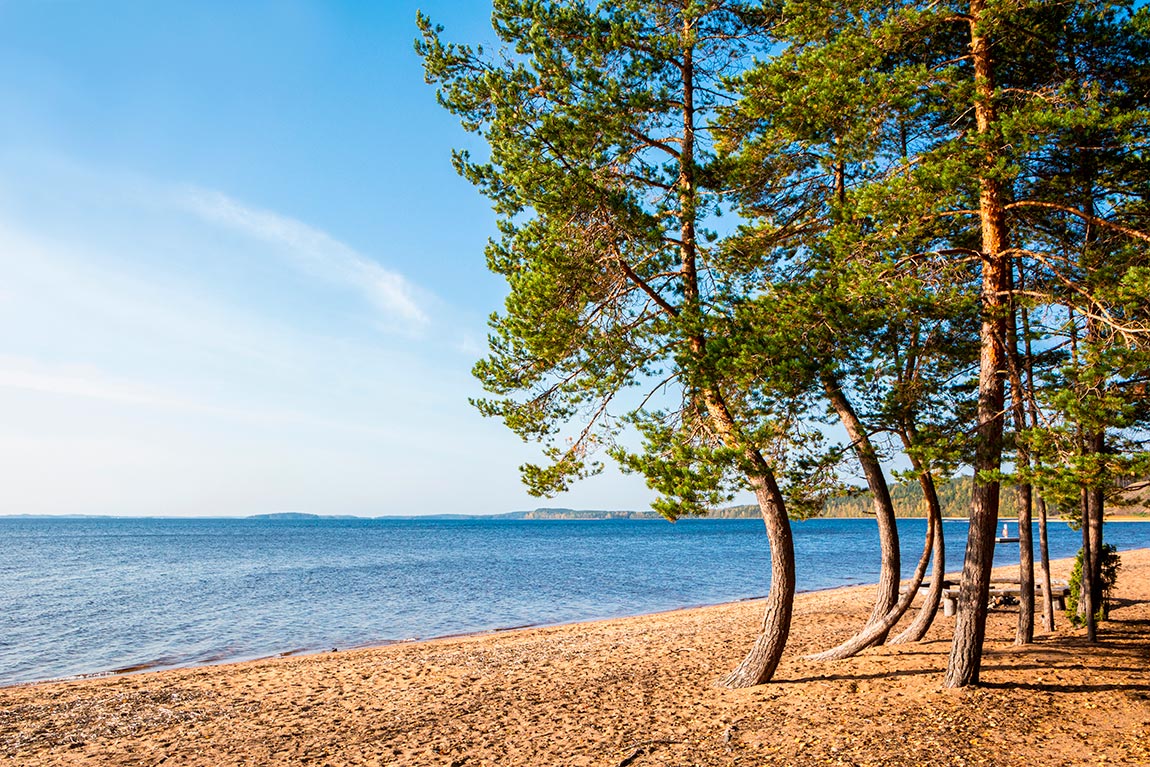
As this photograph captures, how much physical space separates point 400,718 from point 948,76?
9782 mm

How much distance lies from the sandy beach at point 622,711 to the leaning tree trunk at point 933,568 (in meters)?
0.31

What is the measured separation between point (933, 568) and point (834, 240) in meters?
6.17

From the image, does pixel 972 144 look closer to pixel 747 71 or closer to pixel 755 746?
pixel 747 71

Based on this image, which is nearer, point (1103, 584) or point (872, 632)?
point (872, 632)

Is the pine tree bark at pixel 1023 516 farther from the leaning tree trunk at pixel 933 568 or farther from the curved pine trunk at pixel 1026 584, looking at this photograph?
the leaning tree trunk at pixel 933 568

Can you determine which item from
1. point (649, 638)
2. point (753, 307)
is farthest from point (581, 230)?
point (649, 638)

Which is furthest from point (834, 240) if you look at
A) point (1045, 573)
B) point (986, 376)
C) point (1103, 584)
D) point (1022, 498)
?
point (1103, 584)

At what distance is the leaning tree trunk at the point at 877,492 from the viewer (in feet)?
28.3

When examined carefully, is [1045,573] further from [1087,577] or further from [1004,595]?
[1004,595]

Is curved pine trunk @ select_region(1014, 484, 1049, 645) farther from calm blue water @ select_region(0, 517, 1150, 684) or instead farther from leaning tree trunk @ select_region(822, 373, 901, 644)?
calm blue water @ select_region(0, 517, 1150, 684)

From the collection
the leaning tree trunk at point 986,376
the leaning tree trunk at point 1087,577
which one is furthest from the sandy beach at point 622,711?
the leaning tree trunk at point 986,376

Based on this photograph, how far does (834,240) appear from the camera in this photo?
7.80 metres

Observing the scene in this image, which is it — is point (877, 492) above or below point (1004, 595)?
above

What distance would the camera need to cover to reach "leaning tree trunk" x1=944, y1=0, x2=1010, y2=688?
24.4 ft
